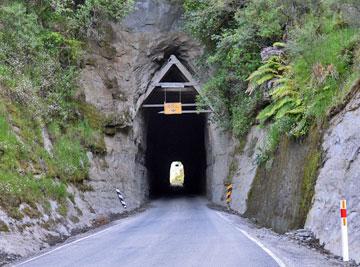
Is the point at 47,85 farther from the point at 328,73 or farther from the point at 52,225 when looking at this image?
the point at 328,73

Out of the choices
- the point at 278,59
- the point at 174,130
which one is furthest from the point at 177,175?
the point at 278,59

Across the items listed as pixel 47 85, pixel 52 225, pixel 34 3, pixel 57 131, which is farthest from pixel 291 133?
pixel 34 3

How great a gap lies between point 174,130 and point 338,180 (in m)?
34.6

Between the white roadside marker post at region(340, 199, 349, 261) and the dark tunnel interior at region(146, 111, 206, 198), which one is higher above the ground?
the dark tunnel interior at region(146, 111, 206, 198)

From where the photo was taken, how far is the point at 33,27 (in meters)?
19.8

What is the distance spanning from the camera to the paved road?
26.2ft

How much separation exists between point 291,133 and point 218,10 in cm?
1145

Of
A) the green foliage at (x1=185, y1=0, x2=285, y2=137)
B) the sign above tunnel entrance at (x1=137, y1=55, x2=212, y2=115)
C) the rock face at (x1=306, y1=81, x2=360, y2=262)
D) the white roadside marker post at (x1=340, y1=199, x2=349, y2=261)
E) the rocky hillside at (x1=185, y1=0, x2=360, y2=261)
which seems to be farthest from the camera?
the sign above tunnel entrance at (x1=137, y1=55, x2=212, y2=115)

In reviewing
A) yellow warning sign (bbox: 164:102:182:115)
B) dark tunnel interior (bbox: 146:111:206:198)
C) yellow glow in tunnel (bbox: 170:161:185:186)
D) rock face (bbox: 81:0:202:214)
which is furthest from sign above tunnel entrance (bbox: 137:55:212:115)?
yellow glow in tunnel (bbox: 170:161:185:186)

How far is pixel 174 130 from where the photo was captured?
4419 centimetres

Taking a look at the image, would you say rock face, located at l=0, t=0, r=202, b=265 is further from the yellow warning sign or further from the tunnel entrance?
the yellow warning sign

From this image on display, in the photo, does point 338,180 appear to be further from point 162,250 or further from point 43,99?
point 43,99

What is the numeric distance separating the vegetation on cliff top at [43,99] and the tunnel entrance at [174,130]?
577cm

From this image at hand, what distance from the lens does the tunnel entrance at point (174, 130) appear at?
27.8 m
